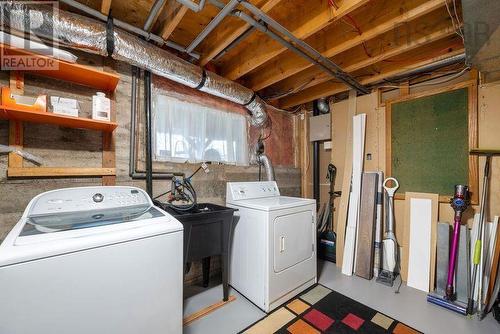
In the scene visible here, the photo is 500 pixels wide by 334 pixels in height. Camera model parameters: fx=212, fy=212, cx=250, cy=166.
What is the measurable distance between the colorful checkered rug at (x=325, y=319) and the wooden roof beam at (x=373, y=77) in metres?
2.36

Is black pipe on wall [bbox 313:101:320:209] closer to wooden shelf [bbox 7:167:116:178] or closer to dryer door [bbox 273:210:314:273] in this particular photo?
dryer door [bbox 273:210:314:273]

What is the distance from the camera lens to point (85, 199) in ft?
4.57

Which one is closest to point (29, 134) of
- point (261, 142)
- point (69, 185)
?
point (69, 185)

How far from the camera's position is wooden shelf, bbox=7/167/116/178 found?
1.42 meters

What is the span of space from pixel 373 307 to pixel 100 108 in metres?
2.77

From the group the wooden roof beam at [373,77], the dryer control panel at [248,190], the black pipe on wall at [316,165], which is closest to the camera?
the wooden roof beam at [373,77]

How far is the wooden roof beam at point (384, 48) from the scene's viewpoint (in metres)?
1.69

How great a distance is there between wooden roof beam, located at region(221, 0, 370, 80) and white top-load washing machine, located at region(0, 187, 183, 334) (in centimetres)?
169

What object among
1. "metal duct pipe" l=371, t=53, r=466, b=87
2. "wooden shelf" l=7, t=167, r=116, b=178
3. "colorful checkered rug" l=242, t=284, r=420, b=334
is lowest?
"colorful checkered rug" l=242, t=284, r=420, b=334

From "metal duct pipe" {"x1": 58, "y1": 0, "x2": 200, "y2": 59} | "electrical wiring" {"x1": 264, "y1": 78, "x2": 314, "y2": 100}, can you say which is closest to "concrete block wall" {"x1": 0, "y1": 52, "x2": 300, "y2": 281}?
"metal duct pipe" {"x1": 58, "y1": 0, "x2": 200, "y2": 59}

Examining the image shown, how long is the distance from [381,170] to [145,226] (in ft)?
8.69

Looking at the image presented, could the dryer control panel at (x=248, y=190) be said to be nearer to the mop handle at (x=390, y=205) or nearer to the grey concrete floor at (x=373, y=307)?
the grey concrete floor at (x=373, y=307)

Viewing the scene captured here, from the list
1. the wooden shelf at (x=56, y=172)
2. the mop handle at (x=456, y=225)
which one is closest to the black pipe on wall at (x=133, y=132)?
the wooden shelf at (x=56, y=172)

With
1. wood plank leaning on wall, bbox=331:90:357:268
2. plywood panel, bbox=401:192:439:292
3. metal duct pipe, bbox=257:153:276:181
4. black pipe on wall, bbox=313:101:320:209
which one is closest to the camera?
plywood panel, bbox=401:192:439:292
